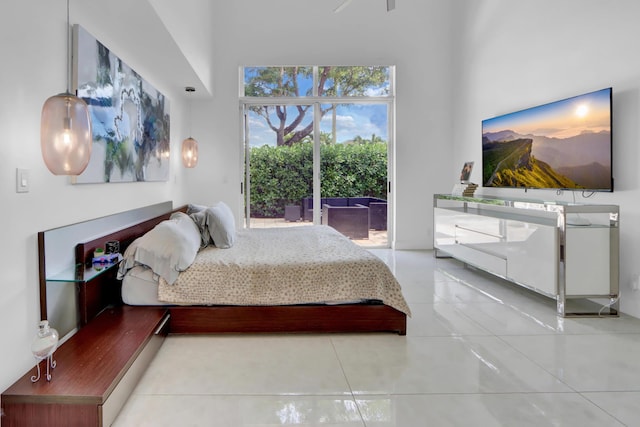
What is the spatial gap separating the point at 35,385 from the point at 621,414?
2.59 meters

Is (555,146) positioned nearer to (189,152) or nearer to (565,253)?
(565,253)

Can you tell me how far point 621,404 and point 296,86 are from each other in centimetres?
549

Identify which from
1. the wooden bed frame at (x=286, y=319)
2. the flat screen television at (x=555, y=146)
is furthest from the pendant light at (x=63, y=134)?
the flat screen television at (x=555, y=146)

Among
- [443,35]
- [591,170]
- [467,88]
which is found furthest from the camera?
[443,35]

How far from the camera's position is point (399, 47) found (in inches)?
247

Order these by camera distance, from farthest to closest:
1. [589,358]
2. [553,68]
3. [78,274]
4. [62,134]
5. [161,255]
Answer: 1. [553,68]
2. [161,255]
3. [589,358]
4. [78,274]
5. [62,134]

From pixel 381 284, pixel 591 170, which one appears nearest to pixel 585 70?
pixel 591 170

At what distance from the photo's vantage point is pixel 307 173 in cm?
642

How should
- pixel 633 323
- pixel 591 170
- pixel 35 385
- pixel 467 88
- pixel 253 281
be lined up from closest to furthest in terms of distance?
pixel 35 385 → pixel 253 281 → pixel 633 323 → pixel 591 170 → pixel 467 88

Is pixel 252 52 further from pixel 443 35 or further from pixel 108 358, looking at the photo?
pixel 108 358

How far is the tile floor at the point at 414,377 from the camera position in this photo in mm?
1901

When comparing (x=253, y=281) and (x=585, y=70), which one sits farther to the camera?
(x=585, y=70)

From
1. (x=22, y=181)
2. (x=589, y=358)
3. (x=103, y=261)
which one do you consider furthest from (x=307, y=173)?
(x=22, y=181)

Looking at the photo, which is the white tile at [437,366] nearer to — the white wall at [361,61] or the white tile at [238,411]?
the white tile at [238,411]
